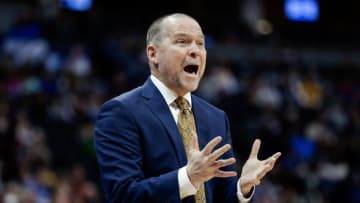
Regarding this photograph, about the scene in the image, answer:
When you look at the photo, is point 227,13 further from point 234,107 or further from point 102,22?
point 234,107

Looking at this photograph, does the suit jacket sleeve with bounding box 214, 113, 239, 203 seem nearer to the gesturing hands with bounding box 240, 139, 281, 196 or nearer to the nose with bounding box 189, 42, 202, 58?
the gesturing hands with bounding box 240, 139, 281, 196

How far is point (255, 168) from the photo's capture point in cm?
351

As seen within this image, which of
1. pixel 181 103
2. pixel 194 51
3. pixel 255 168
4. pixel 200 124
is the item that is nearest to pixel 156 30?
pixel 194 51

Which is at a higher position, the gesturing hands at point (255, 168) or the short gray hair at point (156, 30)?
the short gray hair at point (156, 30)

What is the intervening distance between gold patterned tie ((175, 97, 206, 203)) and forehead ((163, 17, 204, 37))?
0.30 m

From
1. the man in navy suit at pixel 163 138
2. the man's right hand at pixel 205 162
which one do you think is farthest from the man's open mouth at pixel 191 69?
the man's right hand at pixel 205 162

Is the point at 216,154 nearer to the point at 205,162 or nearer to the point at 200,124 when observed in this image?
the point at 205,162

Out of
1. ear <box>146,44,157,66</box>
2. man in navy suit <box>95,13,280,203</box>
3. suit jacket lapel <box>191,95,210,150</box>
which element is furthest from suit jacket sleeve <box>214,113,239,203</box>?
ear <box>146,44,157,66</box>

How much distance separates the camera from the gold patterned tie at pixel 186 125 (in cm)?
355

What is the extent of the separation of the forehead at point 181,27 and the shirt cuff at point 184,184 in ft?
2.06

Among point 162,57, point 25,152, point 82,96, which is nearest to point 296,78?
point 82,96

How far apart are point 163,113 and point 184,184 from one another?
43 cm

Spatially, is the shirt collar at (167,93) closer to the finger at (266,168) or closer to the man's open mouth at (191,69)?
the man's open mouth at (191,69)

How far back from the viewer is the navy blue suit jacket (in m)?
3.30
